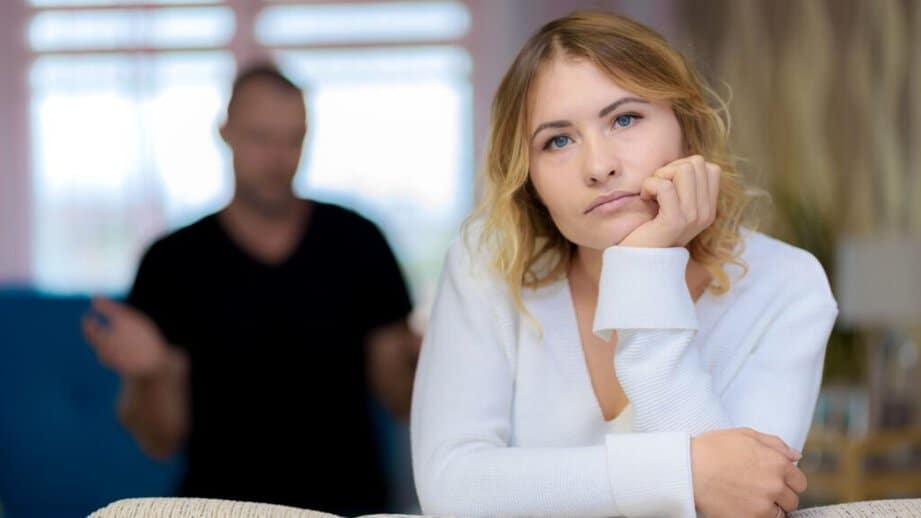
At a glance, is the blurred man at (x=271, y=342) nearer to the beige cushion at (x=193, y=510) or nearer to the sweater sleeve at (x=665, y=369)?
the sweater sleeve at (x=665, y=369)

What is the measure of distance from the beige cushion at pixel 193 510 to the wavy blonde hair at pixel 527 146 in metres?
0.50

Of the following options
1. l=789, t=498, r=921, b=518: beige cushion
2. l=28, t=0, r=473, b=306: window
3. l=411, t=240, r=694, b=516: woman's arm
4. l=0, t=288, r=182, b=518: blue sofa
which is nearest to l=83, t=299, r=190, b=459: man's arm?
l=0, t=288, r=182, b=518: blue sofa

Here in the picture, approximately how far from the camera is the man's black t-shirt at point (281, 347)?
3029 mm

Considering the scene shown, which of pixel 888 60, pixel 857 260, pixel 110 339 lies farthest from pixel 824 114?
pixel 110 339

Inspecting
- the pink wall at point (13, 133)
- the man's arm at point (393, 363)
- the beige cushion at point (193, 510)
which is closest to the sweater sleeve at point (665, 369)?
the beige cushion at point (193, 510)

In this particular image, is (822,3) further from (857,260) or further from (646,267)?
(646,267)

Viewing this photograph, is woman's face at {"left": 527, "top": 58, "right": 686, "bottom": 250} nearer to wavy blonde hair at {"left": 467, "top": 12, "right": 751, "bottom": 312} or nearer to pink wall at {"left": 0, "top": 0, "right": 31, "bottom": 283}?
wavy blonde hair at {"left": 467, "top": 12, "right": 751, "bottom": 312}

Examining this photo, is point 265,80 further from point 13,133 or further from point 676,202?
point 13,133

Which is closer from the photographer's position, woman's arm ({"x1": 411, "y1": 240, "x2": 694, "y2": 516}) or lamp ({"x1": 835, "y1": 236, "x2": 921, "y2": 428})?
woman's arm ({"x1": 411, "y1": 240, "x2": 694, "y2": 516})

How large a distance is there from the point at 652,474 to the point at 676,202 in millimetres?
296

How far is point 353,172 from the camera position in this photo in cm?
679

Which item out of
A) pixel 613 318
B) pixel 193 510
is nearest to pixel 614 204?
pixel 613 318

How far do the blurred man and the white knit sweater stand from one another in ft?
5.09

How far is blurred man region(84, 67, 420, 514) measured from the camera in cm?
303
